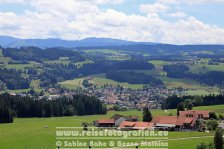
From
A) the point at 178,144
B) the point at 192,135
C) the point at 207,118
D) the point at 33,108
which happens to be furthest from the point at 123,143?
the point at 33,108

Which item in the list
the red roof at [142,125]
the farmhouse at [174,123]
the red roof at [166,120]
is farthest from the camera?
the red roof at [166,120]

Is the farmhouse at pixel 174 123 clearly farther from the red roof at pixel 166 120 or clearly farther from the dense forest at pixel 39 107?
the dense forest at pixel 39 107

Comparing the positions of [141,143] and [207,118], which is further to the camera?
[207,118]

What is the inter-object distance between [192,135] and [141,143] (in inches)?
931

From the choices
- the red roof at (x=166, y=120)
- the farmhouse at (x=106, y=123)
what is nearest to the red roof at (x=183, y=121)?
the red roof at (x=166, y=120)

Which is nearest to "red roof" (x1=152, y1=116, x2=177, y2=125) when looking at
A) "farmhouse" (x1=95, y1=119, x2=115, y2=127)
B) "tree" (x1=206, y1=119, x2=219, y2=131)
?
"tree" (x1=206, y1=119, x2=219, y2=131)

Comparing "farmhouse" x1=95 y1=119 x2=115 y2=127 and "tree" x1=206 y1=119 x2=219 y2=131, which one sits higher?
"tree" x1=206 y1=119 x2=219 y2=131

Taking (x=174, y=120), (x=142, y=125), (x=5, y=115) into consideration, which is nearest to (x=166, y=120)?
(x=174, y=120)

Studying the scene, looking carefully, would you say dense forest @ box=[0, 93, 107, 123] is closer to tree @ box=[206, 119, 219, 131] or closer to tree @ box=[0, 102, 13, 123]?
tree @ box=[0, 102, 13, 123]

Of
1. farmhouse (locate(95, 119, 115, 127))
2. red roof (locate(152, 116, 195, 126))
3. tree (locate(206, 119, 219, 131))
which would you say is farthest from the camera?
farmhouse (locate(95, 119, 115, 127))

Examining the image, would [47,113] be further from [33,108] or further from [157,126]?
[157,126]

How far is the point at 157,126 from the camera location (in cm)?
11206

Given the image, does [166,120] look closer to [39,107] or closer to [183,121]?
[183,121]

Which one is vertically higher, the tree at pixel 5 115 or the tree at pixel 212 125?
the tree at pixel 212 125
